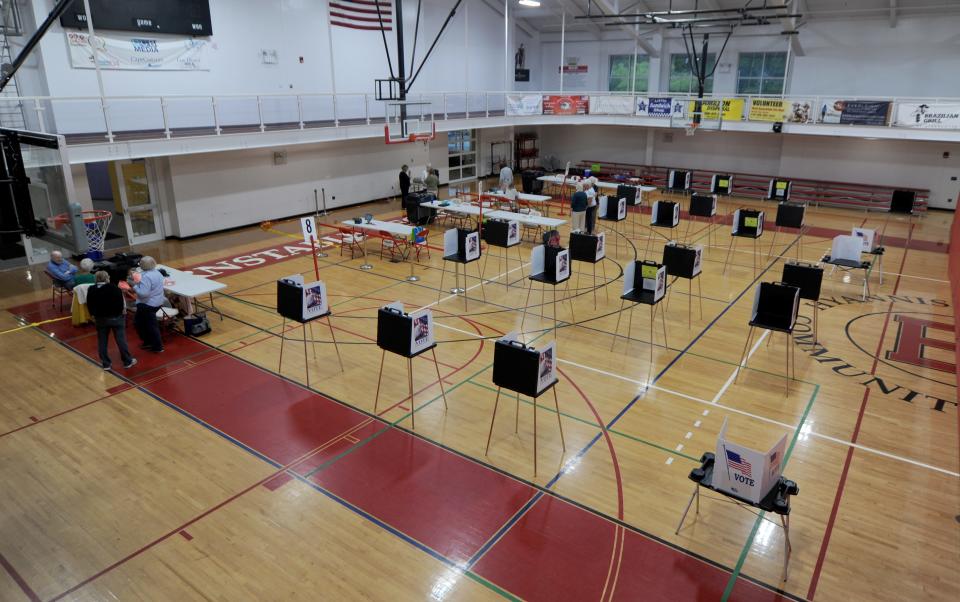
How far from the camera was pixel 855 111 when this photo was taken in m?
20.2

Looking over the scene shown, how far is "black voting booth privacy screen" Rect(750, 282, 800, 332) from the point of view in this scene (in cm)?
928

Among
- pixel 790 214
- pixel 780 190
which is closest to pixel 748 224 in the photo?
pixel 790 214

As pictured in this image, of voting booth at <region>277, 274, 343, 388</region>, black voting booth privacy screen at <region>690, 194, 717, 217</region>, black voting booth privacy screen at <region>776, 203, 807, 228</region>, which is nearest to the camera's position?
voting booth at <region>277, 274, 343, 388</region>

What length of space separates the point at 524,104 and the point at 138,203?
15.8 meters

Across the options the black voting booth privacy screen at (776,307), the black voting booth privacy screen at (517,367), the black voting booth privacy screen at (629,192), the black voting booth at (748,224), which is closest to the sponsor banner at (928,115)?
the black voting booth privacy screen at (629,192)

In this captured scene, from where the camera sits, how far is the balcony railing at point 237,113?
1498cm

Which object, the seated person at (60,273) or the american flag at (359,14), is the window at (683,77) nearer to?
the american flag at (359,14)

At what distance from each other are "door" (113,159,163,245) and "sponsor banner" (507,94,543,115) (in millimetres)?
14609

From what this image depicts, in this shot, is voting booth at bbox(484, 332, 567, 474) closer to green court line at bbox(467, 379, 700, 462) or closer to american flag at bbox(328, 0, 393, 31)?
green court line at bbox(467, 379, 700, 462)

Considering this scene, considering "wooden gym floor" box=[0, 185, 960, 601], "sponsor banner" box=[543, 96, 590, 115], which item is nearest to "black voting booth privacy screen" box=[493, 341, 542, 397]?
"wooden gym floor" box=[0, 185, 960, 601]

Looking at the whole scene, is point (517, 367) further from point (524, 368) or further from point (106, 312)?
point (106, 312)

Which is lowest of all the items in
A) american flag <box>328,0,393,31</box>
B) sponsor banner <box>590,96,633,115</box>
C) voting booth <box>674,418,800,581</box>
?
voting booth <box>674,418,800,581</box>

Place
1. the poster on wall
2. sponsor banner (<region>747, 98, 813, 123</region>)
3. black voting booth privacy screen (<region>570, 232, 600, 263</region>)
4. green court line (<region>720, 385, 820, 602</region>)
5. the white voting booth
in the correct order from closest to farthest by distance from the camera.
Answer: the white voting booth, green court line (<region>720, 385, 820, 602</region>), black voting booth privacy screen (<region>570, 232, 600, 263</region>), the poster on wall, sponsor banner (<region>747, 98, 813, 123</region>)

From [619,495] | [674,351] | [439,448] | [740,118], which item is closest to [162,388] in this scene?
[439,448]
